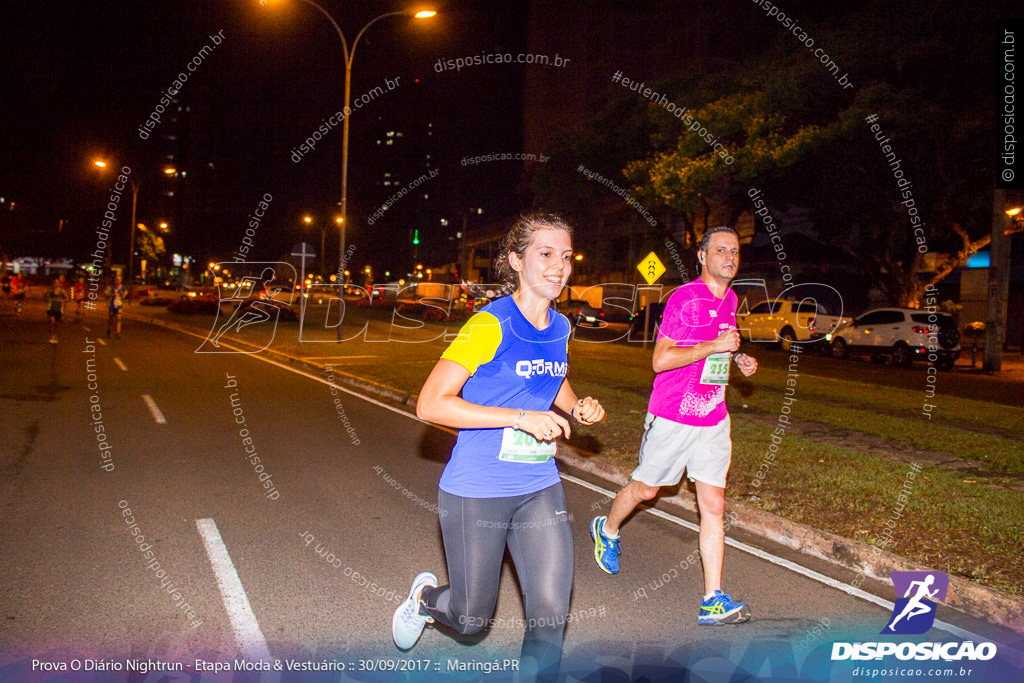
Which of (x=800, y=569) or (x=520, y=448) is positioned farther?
(x=800, y=569)

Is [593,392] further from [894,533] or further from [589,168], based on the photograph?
[589,168]

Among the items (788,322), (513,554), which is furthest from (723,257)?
(788,322)

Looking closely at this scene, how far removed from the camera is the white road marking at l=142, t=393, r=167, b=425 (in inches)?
373

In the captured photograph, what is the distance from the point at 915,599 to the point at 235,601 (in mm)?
4034

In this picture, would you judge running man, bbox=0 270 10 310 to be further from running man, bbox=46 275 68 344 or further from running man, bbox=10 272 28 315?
running man, bbox=46 275 68 344

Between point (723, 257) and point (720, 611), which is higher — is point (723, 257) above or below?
above

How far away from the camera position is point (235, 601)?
4113 millimetres

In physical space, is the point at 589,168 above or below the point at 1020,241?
above

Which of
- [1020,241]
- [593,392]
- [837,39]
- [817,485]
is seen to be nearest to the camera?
[817,485]

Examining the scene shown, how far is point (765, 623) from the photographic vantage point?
409cm

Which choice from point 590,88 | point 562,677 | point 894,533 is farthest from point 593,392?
point 590,88

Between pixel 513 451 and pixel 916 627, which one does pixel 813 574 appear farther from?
pixel 513 451

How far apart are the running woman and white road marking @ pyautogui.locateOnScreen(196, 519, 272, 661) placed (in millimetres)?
1241

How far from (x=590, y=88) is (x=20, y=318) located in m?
47.9
